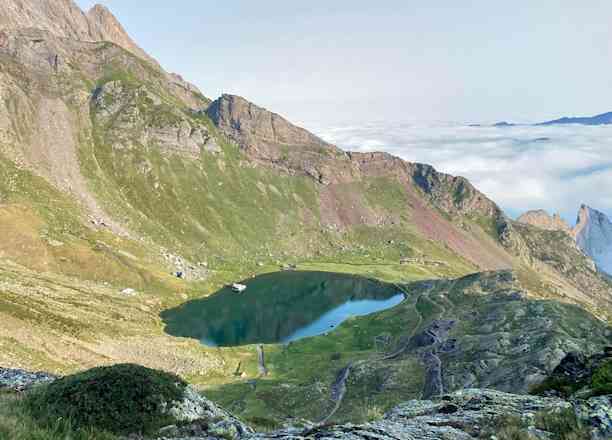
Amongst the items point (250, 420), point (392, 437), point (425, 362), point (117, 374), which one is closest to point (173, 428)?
point (117, 374)

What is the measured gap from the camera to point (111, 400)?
20.4 m

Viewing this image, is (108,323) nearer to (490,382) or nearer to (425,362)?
(425,362)

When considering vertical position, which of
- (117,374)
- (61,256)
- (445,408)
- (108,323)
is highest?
(117,374)

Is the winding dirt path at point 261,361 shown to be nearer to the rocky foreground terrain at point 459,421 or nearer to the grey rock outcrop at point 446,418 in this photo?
the grey rock outcrop at point 446,418

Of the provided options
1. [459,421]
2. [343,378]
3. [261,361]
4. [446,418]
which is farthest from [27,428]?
[261,361]

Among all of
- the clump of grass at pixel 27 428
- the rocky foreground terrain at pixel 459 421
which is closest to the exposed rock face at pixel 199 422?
the rocky foreground terrain at pixel 459 421

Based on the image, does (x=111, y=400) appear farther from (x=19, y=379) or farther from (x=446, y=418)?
(x=19, y=379)

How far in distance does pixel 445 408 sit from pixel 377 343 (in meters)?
133

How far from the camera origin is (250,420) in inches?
1214

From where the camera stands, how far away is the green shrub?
19.2m

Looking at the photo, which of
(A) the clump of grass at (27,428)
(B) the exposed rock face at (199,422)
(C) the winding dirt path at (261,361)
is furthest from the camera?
(C) the winding dirt path at (261,361)

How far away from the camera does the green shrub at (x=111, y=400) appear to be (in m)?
19.2

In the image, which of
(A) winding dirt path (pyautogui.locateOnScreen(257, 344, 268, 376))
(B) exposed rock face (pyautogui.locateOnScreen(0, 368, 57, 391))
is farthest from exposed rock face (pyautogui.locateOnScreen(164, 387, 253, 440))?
(A) winding dirt path (pyautogui.locateOnScreen(257, 344, 268, 376))

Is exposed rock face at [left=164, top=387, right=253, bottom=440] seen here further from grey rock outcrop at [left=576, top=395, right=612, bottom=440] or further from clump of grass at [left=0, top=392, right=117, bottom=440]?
grey rock outcrop at [left=576, top=395, right=612, bottom=440]
